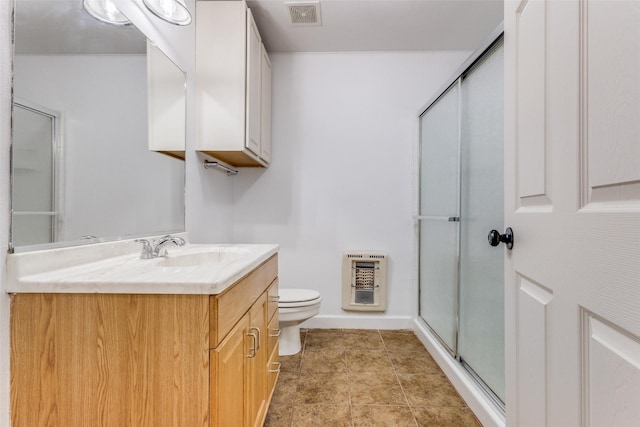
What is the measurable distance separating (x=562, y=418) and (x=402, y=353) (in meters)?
1.56

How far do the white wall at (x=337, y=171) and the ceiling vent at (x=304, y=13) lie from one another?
0.42m

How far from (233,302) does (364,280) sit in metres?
1.78

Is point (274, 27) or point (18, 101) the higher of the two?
point (274, 27)

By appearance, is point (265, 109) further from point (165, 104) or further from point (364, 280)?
point (364, 280)

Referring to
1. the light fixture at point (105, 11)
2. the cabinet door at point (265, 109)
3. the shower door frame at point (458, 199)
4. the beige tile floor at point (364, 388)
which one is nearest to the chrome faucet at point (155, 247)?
the light fixture at point (105, 11)

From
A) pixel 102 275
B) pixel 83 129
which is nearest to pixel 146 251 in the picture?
pixel 102 275

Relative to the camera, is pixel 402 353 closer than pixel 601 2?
No

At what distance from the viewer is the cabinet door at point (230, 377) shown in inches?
30.1

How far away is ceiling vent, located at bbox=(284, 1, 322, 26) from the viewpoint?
6.51ft

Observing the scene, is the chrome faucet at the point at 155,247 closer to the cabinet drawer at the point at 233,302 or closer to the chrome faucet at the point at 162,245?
the chrome faucet at the point at 162,245

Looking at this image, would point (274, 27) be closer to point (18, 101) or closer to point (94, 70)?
point (94, 70)

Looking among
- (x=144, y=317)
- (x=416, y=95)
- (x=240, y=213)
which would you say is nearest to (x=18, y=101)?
(x=144, y=317)

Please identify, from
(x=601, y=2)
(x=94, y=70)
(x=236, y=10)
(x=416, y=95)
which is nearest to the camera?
(x=601, y=2)

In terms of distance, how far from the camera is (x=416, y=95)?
257 cm
